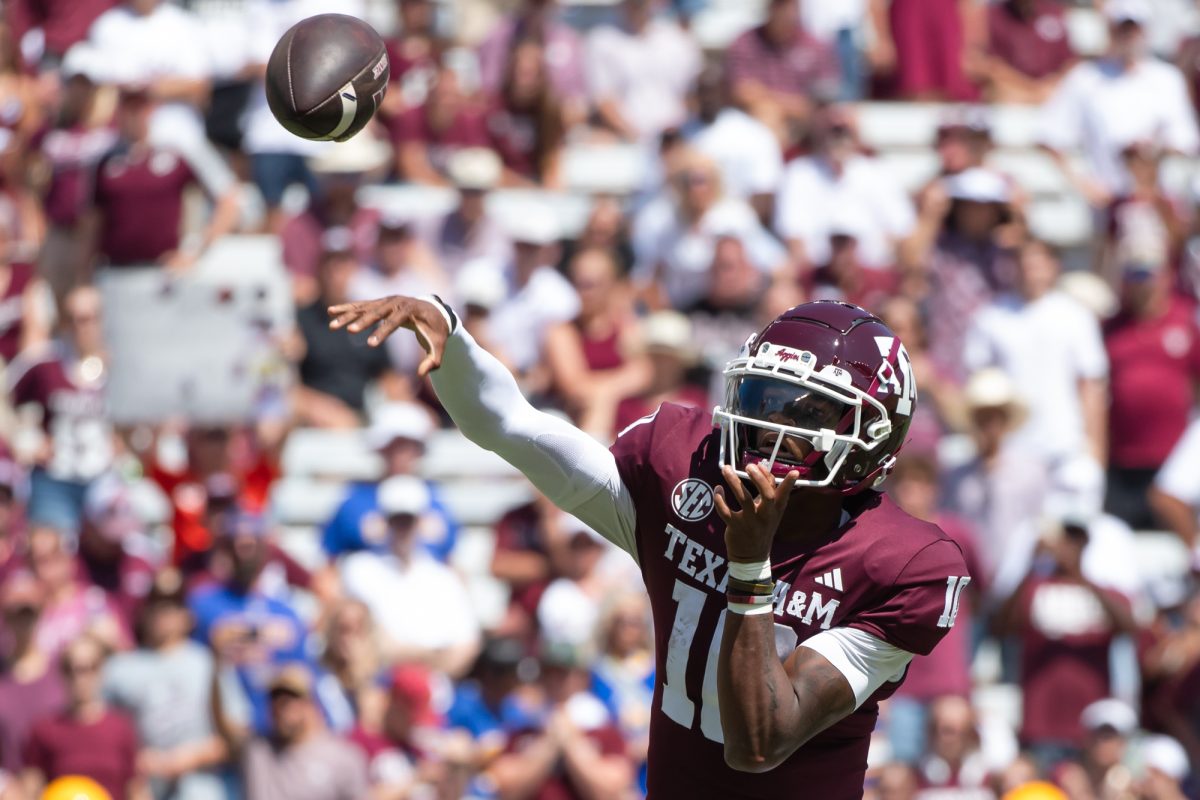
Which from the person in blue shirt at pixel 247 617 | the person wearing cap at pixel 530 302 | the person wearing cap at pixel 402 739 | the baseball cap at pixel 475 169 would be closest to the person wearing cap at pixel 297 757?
the person wearing cap at pixel 402 739

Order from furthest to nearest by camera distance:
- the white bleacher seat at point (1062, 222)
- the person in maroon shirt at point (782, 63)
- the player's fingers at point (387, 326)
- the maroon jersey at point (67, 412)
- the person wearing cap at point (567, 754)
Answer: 1. the white bleacher seat at point (1062, 222)
2. the person in maroon shirt at point (782, 63)
3. the maroon jersey at point (67, 412)
4. the person wearing cap at point (567, 754)
5. the player's fingers at point (387, 326)

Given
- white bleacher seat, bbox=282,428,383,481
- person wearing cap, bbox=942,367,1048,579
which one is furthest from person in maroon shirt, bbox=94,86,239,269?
person wearing cap, bbox=942,367,1048,579

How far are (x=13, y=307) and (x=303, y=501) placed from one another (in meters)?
2.06

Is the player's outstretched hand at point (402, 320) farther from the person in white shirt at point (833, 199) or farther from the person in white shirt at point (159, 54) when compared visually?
the person in white shirt at point (159, 54)

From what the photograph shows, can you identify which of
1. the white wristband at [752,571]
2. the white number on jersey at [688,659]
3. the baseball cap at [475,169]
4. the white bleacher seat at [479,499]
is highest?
the white wristband at [752,571]

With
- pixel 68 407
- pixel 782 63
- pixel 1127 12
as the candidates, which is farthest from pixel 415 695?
pixel 1127 12

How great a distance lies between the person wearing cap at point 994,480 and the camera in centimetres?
912

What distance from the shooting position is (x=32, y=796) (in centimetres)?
786

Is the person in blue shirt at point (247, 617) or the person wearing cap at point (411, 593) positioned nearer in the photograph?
the person in blue shirt at point (247, 617)

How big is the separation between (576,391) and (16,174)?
349 centimetres

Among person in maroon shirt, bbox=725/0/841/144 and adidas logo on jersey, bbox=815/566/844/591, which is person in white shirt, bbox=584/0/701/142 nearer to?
person in maroon shirt, bbox=725/0/841/144

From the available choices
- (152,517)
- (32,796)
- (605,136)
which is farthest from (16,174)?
(32,796)

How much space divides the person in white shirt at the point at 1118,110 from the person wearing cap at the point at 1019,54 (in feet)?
1.67

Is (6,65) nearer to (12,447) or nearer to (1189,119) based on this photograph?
(12,447)
